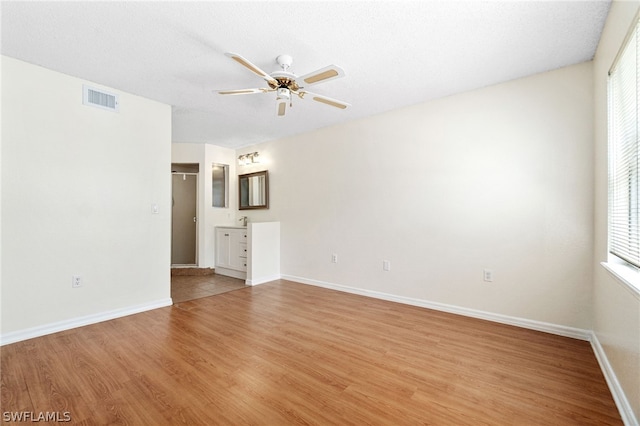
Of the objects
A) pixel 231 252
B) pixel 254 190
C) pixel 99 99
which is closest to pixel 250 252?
pixel 231 252

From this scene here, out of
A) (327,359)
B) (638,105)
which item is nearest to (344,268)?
(327,359)

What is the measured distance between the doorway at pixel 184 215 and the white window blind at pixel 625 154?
18.9 ft

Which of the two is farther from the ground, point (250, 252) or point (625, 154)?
point (625, 154)

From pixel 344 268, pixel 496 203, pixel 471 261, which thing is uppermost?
pixel 496 203

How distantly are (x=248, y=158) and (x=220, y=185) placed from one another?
0.89 metres

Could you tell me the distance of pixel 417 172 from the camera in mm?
3484

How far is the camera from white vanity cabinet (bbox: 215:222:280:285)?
458 centimetres

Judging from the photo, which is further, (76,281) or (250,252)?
(250,252)

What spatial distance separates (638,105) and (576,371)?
175 cm

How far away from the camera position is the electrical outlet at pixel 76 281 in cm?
280

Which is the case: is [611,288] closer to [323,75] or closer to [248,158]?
[323,75]

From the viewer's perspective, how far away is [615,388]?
5.59 ft

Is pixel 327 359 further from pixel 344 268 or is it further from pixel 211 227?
pixel 211 227

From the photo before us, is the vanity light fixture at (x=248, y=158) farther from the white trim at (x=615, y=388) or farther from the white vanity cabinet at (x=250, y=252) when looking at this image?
the white trim at (x=615, y=388)
